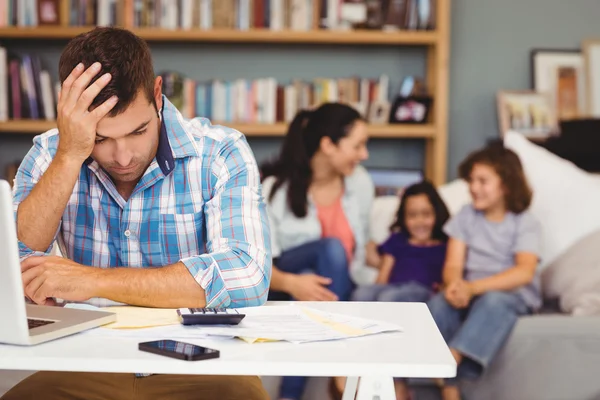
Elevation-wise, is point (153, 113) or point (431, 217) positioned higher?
point (153, 113)

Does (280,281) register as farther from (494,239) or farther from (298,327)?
(298,327)

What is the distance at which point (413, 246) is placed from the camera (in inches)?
112

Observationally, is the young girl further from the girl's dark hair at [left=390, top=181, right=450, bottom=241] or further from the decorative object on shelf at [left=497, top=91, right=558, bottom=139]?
the decorative object on shelf at [left=497, top=91, right=558, bottom=139]

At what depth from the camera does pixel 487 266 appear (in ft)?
8.66

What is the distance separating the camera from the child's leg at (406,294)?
2553mm

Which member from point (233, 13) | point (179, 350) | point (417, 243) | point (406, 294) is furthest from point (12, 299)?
point (233, 13)

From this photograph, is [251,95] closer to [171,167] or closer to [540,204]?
[540,204]

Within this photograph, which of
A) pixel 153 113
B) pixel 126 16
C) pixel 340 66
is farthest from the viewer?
pixel 340 66

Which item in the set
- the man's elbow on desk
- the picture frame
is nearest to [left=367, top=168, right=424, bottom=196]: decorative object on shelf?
the picture frame

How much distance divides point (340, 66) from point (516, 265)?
1800 millimetres

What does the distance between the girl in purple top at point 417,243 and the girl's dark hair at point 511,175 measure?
8.7 inches

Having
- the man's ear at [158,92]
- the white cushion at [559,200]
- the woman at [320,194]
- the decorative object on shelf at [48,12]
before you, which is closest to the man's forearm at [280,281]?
the woman at [320,194]

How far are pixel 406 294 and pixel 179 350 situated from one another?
1.56 meters

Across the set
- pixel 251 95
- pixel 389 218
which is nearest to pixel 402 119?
pixel 251 95
